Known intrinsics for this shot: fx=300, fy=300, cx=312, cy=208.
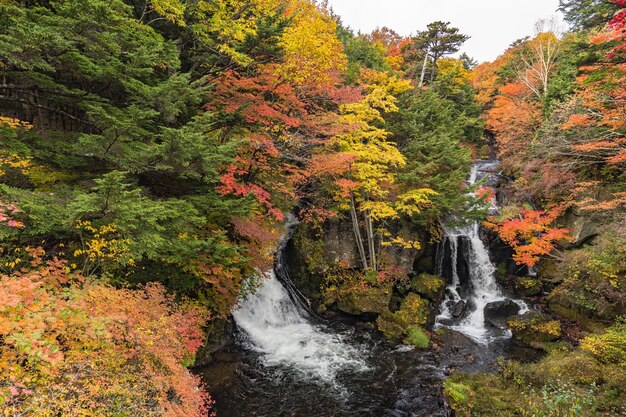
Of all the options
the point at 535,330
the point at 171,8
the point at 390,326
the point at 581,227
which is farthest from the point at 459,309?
the point at 171,8

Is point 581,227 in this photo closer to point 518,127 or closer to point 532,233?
point 532,233

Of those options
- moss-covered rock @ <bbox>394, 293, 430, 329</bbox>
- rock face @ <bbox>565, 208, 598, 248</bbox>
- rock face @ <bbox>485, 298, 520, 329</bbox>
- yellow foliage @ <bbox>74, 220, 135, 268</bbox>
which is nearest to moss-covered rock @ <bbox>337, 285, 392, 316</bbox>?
moss-covered rock @ <bbox>394, 293, 430, 329</bbox>

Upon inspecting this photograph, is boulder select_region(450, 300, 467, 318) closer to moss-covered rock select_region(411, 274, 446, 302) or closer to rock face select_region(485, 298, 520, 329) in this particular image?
moss-covered rock select_region(411, 274, 446, 302)

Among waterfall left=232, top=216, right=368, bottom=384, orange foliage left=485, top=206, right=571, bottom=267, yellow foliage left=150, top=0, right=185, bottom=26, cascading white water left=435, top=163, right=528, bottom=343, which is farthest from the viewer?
orange foliage left=485, top=206, right=571, bottom=267

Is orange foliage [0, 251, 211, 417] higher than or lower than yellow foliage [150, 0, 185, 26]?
lower

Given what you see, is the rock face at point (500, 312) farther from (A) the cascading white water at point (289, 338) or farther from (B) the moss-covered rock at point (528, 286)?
(A) the cascading white water at point (289, 338)

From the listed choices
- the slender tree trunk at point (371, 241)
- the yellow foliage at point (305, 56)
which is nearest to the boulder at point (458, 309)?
the slender tree trunk at point (371, 241)

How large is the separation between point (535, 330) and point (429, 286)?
4890mm

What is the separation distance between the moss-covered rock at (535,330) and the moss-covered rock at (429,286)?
351cm

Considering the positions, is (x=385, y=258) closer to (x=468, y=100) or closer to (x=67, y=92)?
(x=67, y=92)

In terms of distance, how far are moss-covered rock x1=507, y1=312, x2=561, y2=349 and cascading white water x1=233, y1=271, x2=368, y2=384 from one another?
726cm

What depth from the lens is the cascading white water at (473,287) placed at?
15.3 metres

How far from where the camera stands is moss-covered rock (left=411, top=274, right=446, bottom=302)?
16.5 metres

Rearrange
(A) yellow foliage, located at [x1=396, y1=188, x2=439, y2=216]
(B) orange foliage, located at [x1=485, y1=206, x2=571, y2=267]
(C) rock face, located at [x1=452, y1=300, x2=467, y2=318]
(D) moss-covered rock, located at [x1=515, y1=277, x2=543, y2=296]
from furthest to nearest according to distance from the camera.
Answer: (D) moss-covered rock, located at [x1=515, y1=277, x2=543, y2=296]
(C) rock face, located at [x1=452, y1=300, x2=467, y2=318]
(B) orange foliage, located at [x1=485, y1=206, x2=571, y2=267]
(A) yellow foliage, located at [x1=396, y1=188, x2=439, y2=216]
